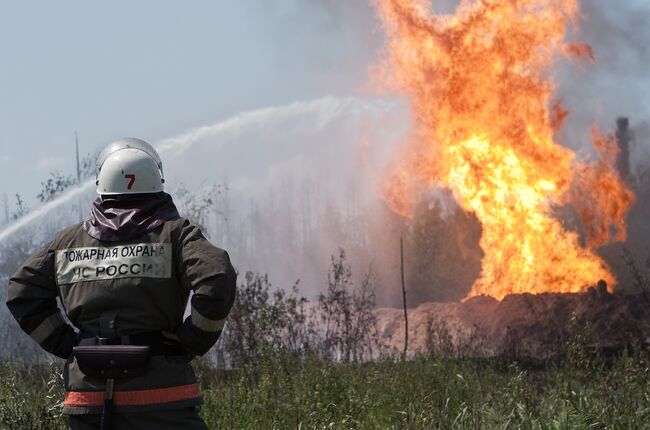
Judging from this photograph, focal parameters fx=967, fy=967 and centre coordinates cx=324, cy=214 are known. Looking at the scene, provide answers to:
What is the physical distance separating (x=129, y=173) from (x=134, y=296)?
0.57 m

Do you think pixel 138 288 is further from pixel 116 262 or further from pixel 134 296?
pixel 116 262

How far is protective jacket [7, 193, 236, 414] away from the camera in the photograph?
4.06 m

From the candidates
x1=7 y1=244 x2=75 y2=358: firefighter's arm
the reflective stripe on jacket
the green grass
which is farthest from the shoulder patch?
the green grass

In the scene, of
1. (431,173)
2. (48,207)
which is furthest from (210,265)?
(431,173)

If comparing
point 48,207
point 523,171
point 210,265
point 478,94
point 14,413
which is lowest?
point 14,413

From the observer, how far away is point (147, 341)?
4133mm

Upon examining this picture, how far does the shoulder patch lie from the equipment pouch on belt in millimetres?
304

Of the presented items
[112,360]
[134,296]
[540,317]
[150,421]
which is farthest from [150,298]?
[540,317]

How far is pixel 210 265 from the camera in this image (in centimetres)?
401

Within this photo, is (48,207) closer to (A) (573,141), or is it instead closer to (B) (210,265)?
(B) (210,265)

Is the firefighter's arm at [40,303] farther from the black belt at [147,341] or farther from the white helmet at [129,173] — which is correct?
the white helmet at [129,173]

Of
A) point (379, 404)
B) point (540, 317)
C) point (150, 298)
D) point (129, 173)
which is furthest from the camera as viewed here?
point (540, 317)

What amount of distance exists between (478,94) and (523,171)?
2422 mm

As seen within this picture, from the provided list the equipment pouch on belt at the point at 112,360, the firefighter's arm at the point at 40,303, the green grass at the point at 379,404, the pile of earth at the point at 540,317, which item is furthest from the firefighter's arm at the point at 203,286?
the pile of earth at the point at 540,317
